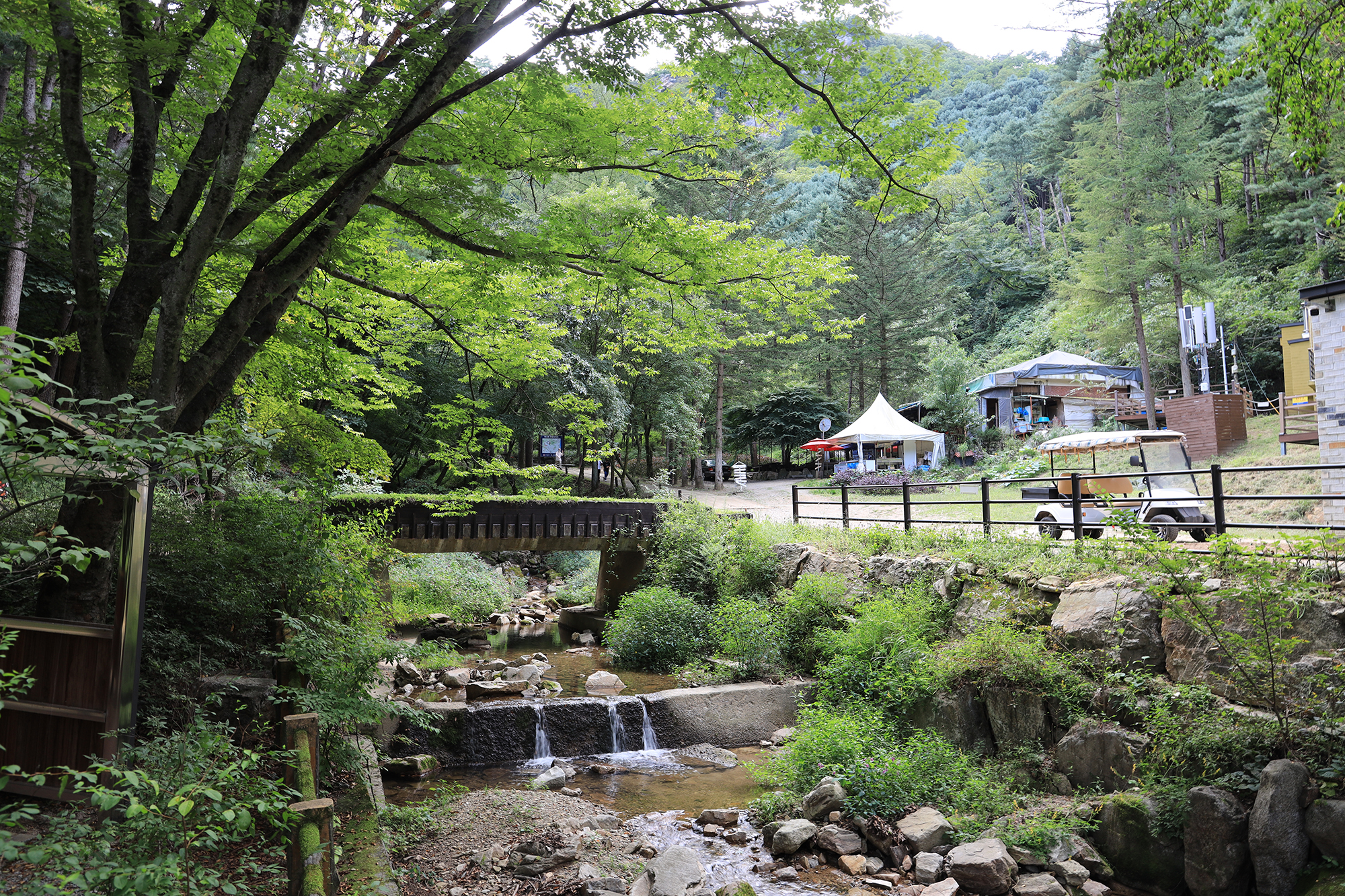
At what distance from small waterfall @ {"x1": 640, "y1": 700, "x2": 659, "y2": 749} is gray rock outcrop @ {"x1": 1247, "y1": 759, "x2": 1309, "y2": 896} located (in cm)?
668

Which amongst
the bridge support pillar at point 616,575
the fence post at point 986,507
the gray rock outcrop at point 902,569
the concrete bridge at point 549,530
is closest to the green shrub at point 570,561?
the concrete bridge at point 549,530

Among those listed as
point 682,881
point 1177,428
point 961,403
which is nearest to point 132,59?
point 682,881

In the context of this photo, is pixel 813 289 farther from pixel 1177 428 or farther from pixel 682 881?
pixel 1177 428

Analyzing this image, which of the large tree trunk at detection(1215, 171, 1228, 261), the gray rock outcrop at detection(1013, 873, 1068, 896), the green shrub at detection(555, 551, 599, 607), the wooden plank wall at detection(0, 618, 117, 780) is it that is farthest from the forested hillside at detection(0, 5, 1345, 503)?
the large tree trunk at detection(1215, 171, 1228, 261)

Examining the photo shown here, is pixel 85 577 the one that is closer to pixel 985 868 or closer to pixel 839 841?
pixel 839 841

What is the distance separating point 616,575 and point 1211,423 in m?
19.2

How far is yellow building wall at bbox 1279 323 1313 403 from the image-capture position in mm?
17562

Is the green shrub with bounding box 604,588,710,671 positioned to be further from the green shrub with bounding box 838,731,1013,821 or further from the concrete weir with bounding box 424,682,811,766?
the green shrub with bounding box 838,731,1013,821

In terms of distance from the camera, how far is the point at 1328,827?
539 cm

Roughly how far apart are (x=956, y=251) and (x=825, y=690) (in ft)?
151

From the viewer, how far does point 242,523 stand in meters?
7.35

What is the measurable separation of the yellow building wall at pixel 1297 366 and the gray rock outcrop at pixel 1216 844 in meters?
15.8

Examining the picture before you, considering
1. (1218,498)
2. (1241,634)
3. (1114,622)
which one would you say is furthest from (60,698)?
(1218,498)

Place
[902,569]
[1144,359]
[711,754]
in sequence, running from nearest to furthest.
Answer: [711,754] → [902,569] → [1144,359]
